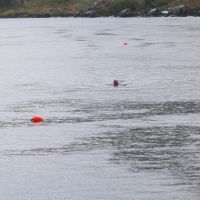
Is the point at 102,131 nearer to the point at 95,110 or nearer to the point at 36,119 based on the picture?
the point at 36,119

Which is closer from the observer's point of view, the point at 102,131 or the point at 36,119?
the point at 102,131

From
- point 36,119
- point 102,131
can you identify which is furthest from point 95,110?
point 102,131

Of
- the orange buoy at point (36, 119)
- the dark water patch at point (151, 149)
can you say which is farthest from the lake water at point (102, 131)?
the orange buoy at point (36, 119)

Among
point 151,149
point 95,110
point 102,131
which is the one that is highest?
point 151,149

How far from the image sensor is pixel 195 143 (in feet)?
104

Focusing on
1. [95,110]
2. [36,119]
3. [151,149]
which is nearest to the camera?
[151,149]

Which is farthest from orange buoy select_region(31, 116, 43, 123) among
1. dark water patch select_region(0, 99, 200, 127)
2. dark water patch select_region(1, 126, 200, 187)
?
dark water patch select_region(1, 126, 200, 187)

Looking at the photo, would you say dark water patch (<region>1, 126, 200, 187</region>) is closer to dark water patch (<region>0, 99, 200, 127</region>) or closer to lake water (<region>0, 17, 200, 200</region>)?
lake water (<region>0, 17, 200, 200</region>)

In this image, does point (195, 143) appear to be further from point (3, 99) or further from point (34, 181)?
point (3, 99)

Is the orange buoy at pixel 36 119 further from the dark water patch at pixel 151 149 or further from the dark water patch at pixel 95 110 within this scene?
the dark water patch at pixel 151 149

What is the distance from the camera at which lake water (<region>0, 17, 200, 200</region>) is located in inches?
1006

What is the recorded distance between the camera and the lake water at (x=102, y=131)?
25547 mm

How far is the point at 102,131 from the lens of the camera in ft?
116

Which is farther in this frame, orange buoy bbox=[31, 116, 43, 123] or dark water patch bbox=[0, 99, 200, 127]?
dark water patch bbox=[0, 99, 200, 127]
